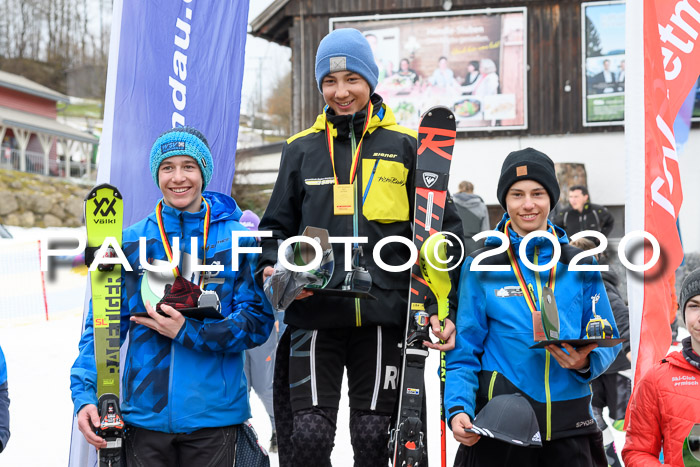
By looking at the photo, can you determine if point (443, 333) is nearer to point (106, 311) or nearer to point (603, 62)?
point (106, 311)

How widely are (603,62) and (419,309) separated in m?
15.3

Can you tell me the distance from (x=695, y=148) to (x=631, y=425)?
15699 millimetres

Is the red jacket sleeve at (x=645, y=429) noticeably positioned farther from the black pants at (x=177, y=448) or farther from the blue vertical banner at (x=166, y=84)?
the blue vertical banner at (x=166, y=84)

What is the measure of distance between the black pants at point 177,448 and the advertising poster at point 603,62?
15.5 m

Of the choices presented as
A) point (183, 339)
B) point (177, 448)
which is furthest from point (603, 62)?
point (177, 448)

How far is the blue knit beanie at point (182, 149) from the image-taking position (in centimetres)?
287

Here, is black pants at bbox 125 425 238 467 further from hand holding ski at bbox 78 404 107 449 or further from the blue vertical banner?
the blue vertical banner

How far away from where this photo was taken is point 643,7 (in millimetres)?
3283

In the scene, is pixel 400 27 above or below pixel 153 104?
above

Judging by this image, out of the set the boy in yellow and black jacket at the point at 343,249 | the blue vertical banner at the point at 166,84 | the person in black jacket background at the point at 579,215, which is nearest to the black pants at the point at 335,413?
the boy in yellow and black jacket at the point at 343,249

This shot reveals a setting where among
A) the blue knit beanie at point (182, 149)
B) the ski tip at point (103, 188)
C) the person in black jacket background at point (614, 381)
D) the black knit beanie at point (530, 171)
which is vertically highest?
the blue knit beanie at point (182, 149)

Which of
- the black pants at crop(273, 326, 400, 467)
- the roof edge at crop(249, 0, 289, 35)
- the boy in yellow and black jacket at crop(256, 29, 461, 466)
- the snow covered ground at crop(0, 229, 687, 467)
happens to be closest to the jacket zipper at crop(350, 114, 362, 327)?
the boy in yellow and black jacket at crop(256, 29, 461, 466)

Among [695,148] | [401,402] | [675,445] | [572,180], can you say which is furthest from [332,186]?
[695,148]

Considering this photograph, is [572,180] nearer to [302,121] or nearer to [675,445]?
[302,121]
